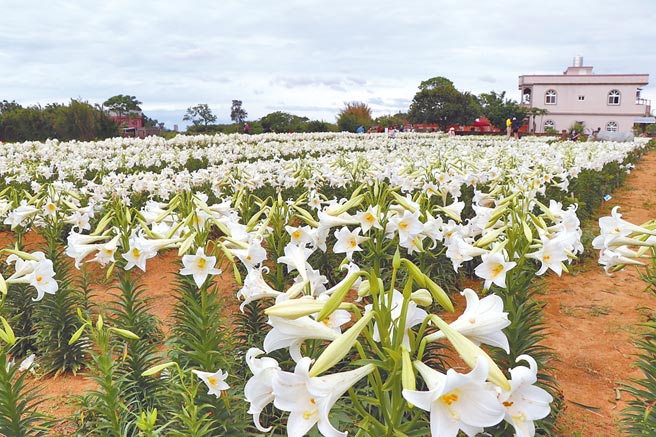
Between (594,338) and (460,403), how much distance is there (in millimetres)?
3947

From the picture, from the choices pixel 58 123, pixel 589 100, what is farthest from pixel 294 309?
pixel 589 100

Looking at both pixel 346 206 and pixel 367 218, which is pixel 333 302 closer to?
pixel 346 206

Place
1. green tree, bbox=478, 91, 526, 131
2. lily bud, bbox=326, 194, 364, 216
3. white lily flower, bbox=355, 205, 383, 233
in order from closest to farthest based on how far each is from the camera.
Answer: lily bud, bbox=326, 194, 364, 216, white lily flower, bbox=355, 205, 383, 233, green tree, bbox=478, 91, 526, 131

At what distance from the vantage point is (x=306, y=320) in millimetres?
1238

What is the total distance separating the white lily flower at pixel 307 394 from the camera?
1019 mm

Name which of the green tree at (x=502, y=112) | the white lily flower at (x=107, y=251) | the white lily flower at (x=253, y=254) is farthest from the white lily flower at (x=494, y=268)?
the green tree at (x=502, y=112)

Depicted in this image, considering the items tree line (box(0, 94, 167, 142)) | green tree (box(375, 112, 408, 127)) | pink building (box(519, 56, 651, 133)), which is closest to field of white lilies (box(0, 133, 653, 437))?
tree line (box(0, 94, 167, 142))

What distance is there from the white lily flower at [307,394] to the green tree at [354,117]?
37.9m

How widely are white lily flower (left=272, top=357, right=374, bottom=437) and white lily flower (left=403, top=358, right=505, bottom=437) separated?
0.18 metres

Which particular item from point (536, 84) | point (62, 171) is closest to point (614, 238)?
point (62, 171)

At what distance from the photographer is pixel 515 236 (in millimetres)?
2576

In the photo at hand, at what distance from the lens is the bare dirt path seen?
10.2ft

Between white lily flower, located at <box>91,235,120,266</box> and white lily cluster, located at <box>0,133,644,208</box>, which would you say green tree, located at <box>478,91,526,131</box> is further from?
white lily flower, located at <box>91,235,120,266</box>

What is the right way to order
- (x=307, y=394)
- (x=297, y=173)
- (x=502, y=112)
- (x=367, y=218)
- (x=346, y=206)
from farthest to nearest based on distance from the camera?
(x=502, y=112), (x=297, y=173), (x=367, y=218), (x=346, y=206), (x=307, y=394)
